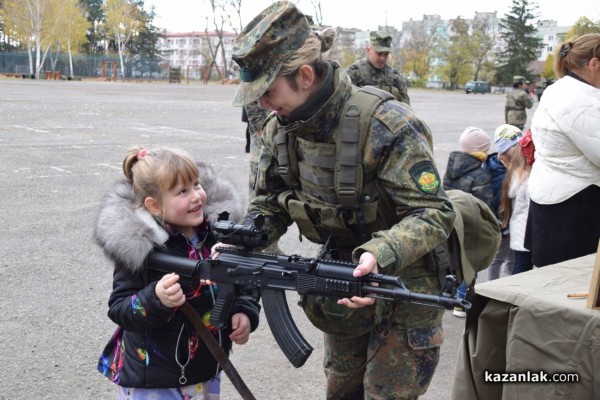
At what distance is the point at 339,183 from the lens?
242 cm

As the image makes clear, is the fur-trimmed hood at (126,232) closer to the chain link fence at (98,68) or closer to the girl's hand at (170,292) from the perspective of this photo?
the girl's hand at (170,292)

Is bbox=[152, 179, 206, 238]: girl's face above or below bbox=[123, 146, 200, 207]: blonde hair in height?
below

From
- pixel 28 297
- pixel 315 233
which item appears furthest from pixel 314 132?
pixel 28 297

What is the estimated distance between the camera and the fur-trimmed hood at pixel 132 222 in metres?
2.59

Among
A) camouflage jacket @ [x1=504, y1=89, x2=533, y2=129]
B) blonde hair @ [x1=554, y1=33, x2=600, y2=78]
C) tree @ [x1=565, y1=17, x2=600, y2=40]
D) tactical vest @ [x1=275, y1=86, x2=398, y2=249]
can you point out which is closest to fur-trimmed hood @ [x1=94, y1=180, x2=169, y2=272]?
tactical vest @ [x1=275, y1=86, x2=398, y2=249]

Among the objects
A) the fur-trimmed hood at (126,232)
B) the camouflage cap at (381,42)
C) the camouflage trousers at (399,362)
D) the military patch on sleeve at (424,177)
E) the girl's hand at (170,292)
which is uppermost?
the camouflage cap at (381,42)

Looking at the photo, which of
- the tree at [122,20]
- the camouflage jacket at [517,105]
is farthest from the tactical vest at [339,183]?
the tree at [122,20]

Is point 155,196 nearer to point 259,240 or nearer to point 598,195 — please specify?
point 259,240

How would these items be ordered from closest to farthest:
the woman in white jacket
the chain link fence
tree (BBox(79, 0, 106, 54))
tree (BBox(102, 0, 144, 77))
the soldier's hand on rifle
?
the soldier's hand on rifle, the woman in white jacket, the chain link fence, tree (BBox(102, 0, 144, 77)), tree (BBox(79, 0, 106, 54))

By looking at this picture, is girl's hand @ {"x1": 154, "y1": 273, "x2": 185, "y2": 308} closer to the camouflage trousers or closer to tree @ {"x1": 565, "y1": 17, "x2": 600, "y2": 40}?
the camouflage trousers

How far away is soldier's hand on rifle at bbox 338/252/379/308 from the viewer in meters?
2.18

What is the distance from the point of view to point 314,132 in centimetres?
250

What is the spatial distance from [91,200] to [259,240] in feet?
21.6

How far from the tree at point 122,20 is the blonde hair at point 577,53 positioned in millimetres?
76621
